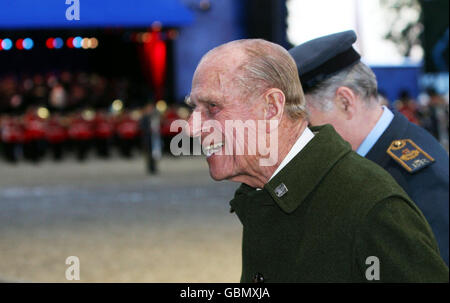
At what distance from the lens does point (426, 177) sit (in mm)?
2814

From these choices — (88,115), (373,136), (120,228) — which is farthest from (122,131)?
(373,136)

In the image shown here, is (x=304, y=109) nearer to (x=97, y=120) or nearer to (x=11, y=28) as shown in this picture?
(x=97, y=120)

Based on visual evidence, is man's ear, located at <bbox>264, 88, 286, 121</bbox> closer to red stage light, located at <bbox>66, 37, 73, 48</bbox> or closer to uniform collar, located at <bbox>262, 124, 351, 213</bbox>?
uniform collar, located at <bbox>262, 124, 351, 213</bbox>

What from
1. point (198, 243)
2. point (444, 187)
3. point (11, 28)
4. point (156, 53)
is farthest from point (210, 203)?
point (156, 53)

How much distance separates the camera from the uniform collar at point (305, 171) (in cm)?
185

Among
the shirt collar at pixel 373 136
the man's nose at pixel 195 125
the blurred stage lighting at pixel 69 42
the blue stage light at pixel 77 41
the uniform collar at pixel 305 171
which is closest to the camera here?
the uniform collar at pixel 305 171

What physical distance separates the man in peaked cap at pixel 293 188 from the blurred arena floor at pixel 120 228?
467 cm

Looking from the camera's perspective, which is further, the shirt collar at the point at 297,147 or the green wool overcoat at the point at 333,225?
the shirt collar at the point at 297,147

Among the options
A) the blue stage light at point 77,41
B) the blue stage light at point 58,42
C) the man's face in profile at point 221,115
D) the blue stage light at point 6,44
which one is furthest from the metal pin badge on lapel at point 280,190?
the blue stage light at point 58,42

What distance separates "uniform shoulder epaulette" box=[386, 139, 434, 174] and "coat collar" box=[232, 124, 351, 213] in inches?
37.6

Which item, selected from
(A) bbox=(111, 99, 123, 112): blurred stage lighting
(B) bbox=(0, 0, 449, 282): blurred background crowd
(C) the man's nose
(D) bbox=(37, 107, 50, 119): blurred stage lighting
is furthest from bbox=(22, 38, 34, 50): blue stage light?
(C) the man's nose

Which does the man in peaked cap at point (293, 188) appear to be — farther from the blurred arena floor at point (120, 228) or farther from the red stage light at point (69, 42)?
the red stage light at point (69, 42)

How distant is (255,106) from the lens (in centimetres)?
195

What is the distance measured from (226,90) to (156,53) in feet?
102
